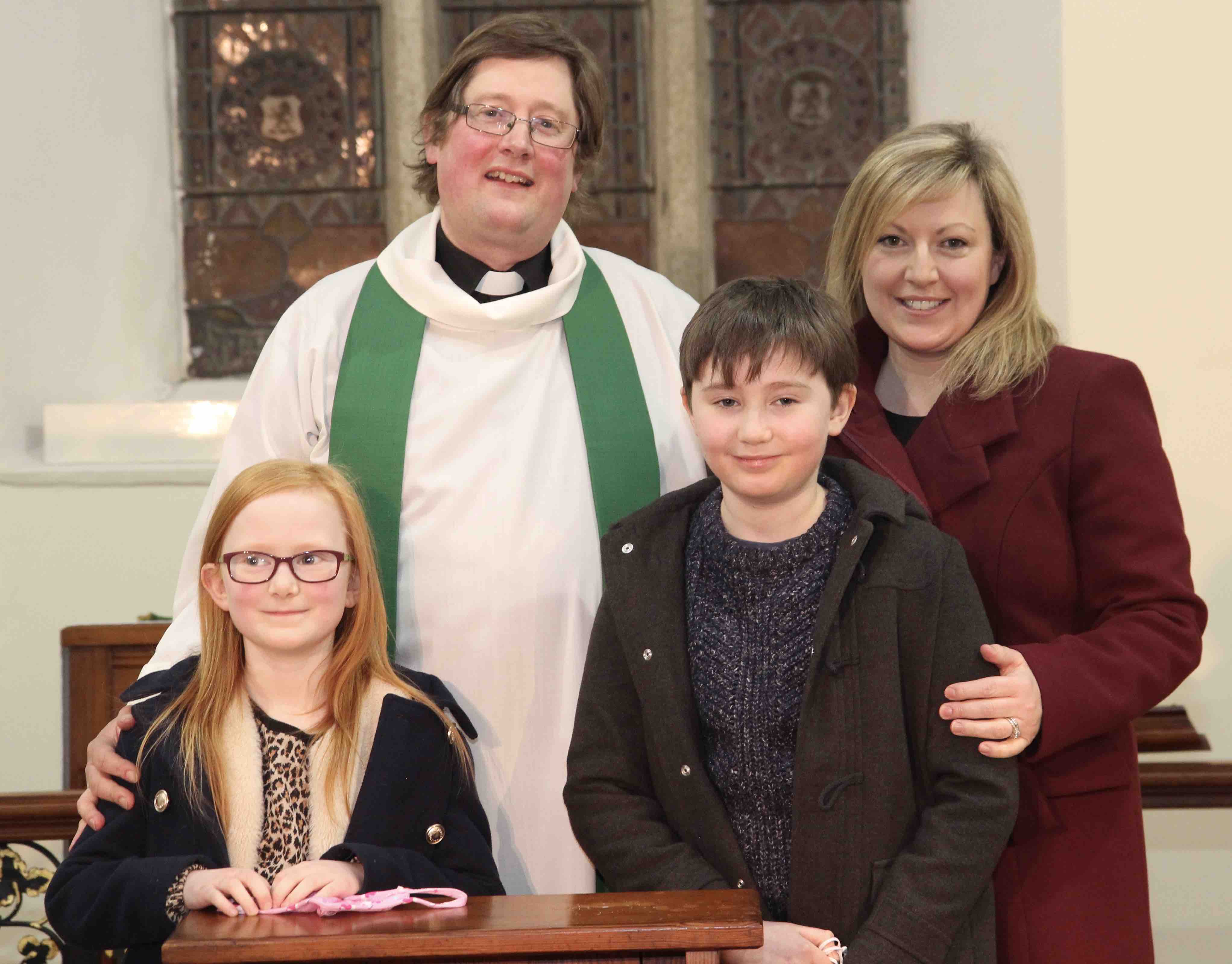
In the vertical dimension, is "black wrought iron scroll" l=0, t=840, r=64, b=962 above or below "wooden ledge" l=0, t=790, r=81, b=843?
below

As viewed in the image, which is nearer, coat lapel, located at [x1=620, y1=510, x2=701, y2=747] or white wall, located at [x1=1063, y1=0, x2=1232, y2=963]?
coat lapel, located at [x1=620, y1=510, x2=701, y2=747]

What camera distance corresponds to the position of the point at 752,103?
18.7ft

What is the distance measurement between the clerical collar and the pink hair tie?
4.53ft

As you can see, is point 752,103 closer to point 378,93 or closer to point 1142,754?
point 378,93

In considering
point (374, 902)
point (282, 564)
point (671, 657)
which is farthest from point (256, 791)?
point (671, 657)

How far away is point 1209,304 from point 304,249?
3.39 meters

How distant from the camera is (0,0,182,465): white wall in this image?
17.1ft

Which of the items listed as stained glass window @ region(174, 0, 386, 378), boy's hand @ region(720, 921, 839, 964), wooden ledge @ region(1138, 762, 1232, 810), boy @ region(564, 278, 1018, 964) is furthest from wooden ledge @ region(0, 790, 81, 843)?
stained glass window @ region(174, 0, 386, 378)

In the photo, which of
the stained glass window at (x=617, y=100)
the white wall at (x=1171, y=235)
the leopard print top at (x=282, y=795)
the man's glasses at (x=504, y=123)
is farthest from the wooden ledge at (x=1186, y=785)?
the stained glass window at (x=617, y=100)

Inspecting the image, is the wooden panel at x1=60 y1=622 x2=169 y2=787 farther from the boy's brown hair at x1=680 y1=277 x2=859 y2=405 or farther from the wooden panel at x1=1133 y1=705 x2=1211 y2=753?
the wooden panel at x1=1133 y1=705 x2=1211 y2=753

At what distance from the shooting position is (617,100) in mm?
5742

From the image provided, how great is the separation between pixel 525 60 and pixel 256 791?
1.47 metres

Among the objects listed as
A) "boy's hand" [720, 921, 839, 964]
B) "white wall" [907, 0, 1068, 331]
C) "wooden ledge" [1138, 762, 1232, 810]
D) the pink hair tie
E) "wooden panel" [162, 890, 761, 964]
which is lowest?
"wooden ledge" [1138, 762, 1232, 810]

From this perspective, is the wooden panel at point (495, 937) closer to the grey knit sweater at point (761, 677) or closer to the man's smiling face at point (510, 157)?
the grey knit sweater at point (761, 677)
